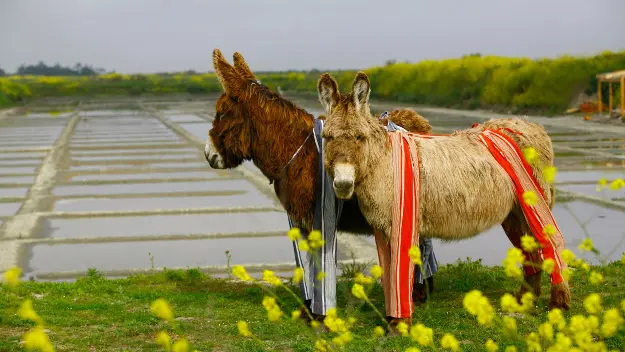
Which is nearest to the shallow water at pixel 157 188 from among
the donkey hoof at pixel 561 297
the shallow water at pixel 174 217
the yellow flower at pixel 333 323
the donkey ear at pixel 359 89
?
the shallow water at pixel 174 217

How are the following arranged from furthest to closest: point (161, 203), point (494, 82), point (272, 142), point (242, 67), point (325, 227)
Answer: point (494, 82)
point (161, 203)
point (242, 67)
point (272, 142)
point (325, 227)

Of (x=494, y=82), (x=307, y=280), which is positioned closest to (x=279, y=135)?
(x=307, y=280)

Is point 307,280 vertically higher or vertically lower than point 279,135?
lower

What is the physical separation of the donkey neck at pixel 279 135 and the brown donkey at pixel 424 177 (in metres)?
0.53

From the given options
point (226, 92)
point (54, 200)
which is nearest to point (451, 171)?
point (226, 92)

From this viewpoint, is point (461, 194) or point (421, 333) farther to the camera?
point (461, 194)

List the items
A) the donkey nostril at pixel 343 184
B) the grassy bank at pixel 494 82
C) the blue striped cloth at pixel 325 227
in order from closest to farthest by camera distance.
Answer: the donkey nostril at pixel 343 184 < the blue striped cloth at pixel 325 227 < the grassy bank at pixel 494 82

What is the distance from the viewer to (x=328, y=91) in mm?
5633

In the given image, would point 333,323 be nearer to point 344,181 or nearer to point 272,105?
point 344,181

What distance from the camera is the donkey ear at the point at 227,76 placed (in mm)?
6277

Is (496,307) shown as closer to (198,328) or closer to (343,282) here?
(343,282)

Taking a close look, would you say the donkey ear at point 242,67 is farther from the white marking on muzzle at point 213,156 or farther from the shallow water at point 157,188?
the shallow water at point 157,188

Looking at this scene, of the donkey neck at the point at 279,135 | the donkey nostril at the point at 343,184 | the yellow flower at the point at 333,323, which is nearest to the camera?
the yellow flower at the point at 333,323

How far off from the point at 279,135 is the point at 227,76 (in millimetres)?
573
